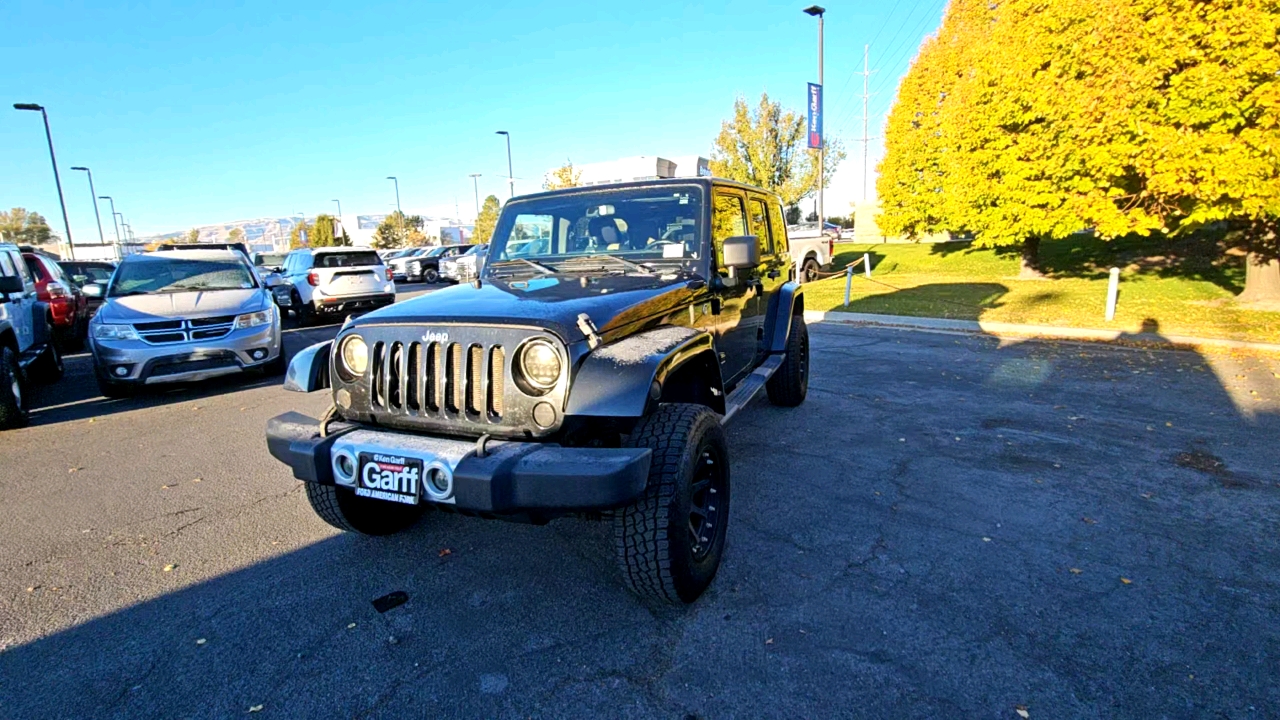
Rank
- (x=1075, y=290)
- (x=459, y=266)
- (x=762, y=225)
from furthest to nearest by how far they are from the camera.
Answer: (x=459, y=266) < (x=1075, y=290) < (x=762, y=225)

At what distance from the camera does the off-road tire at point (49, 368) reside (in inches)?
300

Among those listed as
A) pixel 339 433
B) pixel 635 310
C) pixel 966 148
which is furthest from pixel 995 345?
pixel 339 433

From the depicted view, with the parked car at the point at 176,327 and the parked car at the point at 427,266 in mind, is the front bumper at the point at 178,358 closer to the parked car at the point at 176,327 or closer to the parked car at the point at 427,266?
the parked car at the point at 176,327

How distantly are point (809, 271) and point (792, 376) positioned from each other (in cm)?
1407

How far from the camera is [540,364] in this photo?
8.52 feet

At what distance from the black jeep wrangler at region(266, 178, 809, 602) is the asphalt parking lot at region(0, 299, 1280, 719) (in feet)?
1.32

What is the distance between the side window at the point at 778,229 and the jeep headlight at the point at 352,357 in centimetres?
373

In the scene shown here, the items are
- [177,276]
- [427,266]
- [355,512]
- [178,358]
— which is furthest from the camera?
[427,266]

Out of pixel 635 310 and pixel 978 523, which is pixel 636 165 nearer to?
pixel 635 310

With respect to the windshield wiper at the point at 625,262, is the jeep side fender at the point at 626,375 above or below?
below

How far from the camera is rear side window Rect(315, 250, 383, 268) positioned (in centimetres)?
1278

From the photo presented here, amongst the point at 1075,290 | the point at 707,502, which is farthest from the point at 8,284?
the point at 1075,290

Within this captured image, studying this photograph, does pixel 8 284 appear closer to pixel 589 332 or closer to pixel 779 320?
pixel 589 332

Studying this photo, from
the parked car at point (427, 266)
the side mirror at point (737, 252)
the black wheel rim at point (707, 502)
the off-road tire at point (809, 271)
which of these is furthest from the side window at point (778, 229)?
the parked car at point (427, 266)
